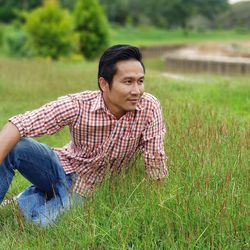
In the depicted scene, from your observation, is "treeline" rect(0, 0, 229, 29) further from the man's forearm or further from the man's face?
the man's forearm

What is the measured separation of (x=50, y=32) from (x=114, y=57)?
706 inches

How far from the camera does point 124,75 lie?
319 cm

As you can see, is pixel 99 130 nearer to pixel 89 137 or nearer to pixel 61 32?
pixel 89 137

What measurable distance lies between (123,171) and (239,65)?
15324 mm

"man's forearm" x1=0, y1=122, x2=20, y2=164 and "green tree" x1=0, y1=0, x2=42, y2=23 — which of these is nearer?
"man's forearm" x1=0, y1=122, x2=20, y2=164

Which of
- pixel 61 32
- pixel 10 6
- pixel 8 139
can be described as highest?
pixel 8 139

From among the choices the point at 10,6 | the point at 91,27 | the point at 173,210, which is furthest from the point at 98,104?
the point at 10,6

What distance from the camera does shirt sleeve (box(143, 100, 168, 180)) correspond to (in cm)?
324

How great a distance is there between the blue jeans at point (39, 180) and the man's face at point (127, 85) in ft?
1.80

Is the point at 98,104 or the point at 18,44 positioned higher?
the point at 98,104

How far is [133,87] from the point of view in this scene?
3.20 meters

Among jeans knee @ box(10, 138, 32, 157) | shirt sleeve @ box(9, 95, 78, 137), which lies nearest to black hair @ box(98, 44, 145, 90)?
shirt sleeve @ box(9, 95, 78, 137)

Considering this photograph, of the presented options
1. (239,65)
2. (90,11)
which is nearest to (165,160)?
(239,65)

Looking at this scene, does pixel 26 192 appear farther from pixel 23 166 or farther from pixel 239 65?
pixel 239 65
